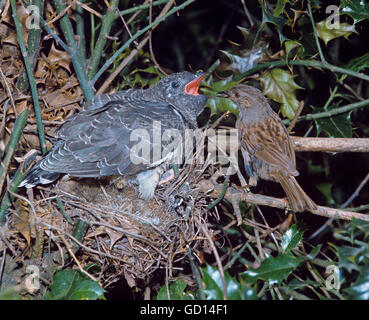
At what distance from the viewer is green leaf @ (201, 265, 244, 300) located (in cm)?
176

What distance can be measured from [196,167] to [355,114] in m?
1.48

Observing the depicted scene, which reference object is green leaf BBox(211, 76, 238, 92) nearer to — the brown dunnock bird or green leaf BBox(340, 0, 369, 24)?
the brown dunnock bird

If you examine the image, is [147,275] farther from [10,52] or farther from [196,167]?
[10,52]

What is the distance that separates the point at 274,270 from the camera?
188cm

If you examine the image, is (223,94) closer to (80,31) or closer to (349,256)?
(80,31)

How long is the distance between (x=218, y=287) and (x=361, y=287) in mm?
553

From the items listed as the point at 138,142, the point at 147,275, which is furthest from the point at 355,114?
the point at 147,275

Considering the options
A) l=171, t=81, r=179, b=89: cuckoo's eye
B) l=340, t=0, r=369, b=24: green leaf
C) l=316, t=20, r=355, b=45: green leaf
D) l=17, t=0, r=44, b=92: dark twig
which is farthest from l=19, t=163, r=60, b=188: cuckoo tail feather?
l=340, t=0, r=369, b=24: green leaf

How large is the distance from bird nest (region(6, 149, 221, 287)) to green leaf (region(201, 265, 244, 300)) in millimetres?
544

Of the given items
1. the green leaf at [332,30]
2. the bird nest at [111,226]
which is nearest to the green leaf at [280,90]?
the green leaf at [332,30]

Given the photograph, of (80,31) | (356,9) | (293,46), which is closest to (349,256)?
(293,46)

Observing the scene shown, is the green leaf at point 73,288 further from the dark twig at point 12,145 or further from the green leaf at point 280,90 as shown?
the green leaf at point 280,90

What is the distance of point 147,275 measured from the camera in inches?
98.4
